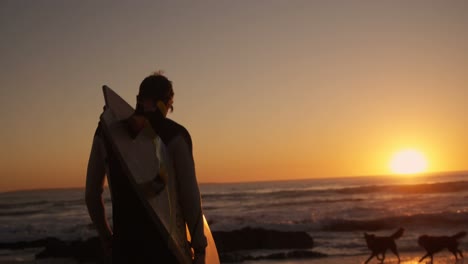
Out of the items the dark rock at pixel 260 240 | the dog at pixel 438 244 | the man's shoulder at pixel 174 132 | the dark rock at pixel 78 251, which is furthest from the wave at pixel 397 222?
the man's shoulder at pixel 174 132

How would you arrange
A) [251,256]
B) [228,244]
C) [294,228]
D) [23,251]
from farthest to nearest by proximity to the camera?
[294,228] → [23,251] → [228,244] → [251,256]

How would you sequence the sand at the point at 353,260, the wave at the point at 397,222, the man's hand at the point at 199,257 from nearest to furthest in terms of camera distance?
the man's hand at the point at 199,257, the sand at the point at 353,260, the wave at the point at 397,222

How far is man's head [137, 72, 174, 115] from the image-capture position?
2232 mm

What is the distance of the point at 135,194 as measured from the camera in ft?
7.02

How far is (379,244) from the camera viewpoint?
8477mm

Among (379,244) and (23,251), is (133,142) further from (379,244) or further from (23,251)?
(23,251)

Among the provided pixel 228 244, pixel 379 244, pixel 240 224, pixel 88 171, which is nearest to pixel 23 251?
pixel 228 244

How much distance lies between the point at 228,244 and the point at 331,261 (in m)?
3.17

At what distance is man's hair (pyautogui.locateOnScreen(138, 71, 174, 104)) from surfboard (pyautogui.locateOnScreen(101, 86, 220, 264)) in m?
0.13

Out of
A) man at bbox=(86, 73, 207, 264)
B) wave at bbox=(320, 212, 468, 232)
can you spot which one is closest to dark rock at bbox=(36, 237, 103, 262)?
wave at bbox=(320, 212, 468, 232)

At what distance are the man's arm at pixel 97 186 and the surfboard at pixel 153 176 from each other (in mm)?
116

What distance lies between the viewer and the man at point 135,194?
214 centimetres

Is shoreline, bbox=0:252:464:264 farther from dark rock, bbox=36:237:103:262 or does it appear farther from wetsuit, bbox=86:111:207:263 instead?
wetsuit, bbox=86:111:207:263

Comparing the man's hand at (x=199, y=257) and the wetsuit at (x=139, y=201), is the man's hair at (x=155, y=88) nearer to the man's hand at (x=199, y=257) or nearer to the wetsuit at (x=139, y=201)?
the wetsuit at (x=139, y=201)
